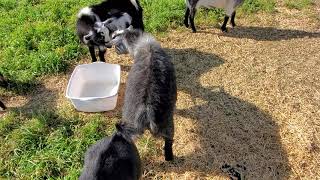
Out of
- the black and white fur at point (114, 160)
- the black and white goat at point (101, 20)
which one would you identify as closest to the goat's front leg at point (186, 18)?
the black and white goat at point (101, 20)

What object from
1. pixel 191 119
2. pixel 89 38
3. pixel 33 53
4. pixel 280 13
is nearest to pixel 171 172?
pixel 191 119

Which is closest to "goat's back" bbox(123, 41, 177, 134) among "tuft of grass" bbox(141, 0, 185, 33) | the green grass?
the green grass

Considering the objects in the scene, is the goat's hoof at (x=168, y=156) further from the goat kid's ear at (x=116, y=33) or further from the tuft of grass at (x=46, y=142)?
the goat kid's ear at (x=116, y=33)

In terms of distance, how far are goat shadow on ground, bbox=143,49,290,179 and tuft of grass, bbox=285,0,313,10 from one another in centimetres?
326

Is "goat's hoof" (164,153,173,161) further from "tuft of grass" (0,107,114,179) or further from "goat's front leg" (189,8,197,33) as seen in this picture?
"goat's front leg" (189,8,197,33)

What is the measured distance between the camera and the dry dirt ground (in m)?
4.91

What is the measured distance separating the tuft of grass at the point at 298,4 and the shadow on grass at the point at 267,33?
87 cm

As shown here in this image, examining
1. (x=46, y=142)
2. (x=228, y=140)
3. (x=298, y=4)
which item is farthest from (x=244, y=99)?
(x=298, y=4)

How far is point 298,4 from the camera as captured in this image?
819cm

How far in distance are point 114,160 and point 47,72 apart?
318cm

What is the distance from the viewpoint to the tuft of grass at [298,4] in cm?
815

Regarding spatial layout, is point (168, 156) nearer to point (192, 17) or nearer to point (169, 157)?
point (169, 157)

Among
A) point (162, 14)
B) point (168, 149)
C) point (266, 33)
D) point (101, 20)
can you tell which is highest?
point (101, 20)

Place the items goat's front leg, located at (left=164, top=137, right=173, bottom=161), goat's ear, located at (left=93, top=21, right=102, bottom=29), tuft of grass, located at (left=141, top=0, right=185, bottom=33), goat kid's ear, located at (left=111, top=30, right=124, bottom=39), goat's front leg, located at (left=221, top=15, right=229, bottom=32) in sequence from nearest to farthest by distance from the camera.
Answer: goat's front leg, located at (left=164, top=137, right=173, bottom=161)
goat kid's ear, located at (left=111, top=30, right=124, bottom=39)
goat's ear, located at (left=93, top=21, right=102, bottom=29)
goat's front leg, located at (left=221, top=15, right=229, bottom=32)
tuft of grass, located at (left=141, top=0, right=185, bottom=33)
